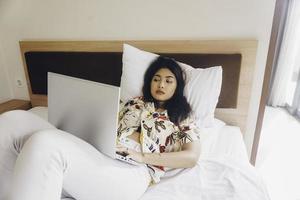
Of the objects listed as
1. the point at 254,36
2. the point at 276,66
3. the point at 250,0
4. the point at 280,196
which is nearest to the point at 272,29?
the point at 254,36

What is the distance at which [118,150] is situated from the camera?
3.26ft

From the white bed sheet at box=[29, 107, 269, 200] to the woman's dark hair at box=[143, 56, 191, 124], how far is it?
0.81ft

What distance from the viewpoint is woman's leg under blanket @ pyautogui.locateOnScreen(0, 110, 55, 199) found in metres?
0.89

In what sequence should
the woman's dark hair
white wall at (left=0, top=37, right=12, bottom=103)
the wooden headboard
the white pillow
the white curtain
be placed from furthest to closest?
the white curtain → white wall at (left=0, top=37, right=12, bottom=103) → the wooden headboard → the white pillow → the woman's dark hair

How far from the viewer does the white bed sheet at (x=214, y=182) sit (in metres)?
0.96

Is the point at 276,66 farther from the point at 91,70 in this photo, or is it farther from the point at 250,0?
the point at 91,70

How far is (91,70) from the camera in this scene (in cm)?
172

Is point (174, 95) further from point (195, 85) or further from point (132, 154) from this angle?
Answer: point (132, 154)

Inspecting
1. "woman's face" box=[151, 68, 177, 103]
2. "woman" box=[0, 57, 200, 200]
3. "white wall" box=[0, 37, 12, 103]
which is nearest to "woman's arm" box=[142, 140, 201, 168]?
"woman" box=[0, 57, 200, 200]

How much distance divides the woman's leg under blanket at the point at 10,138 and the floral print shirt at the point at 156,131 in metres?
0.41

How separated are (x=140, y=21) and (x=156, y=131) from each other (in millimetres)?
844

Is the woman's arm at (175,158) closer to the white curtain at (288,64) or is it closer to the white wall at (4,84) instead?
the white wall at (4,84)

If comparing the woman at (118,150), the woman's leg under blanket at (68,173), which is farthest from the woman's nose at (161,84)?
the woman's leg under blanket at (68,173)

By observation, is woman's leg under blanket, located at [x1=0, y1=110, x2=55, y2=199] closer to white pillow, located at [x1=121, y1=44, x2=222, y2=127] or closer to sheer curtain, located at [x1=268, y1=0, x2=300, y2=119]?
white pillow, located at [x1=121, y1=44, x2=222, y2=127]
